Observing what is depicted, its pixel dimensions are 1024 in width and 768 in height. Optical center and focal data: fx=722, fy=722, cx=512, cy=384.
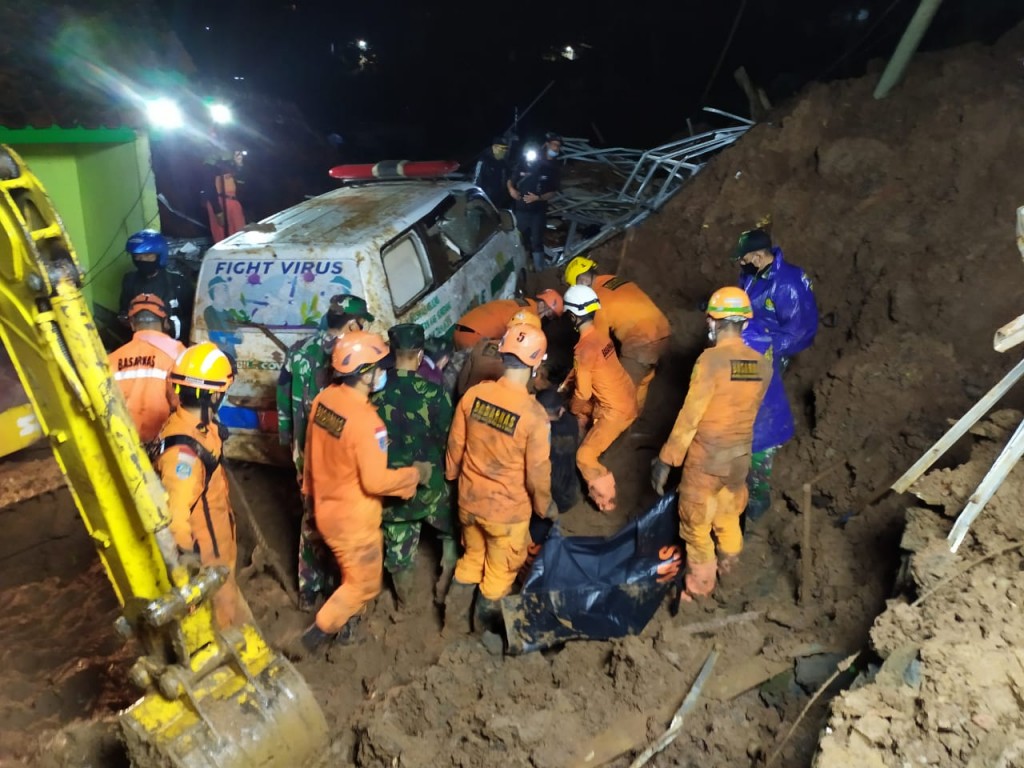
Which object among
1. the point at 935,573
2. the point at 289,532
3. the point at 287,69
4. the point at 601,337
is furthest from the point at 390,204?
the point at 287,69

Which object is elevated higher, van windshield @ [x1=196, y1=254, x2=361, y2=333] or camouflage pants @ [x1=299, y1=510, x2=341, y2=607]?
van windshield @ [x1=196, y1=254, x2=361, y2=333]

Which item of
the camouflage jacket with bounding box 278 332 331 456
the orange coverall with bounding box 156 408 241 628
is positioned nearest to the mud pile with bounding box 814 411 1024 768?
the orange coverall with bounding box 156 408 241 628

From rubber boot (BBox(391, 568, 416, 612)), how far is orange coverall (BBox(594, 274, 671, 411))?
2426 millimetres

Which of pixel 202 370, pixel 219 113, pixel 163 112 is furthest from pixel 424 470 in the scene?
pixel 219 113

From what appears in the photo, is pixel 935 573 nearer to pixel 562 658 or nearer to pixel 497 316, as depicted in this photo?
pixel 562 658

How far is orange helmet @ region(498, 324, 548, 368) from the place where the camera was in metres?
4.11

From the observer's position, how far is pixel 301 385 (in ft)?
15.3

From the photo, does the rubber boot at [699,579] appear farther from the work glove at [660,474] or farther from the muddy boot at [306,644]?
the muddy boot at [306,644]

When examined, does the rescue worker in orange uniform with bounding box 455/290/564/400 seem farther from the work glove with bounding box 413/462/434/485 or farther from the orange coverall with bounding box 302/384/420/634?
the orange coverall with bounding box 302/384/420/634

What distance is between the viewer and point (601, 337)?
541 centimetres

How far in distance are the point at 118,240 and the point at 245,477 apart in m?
4.93

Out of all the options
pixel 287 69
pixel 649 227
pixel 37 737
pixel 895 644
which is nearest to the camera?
pixel 895 644

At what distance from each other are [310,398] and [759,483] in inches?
123

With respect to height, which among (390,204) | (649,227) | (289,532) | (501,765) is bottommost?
(289,532)
